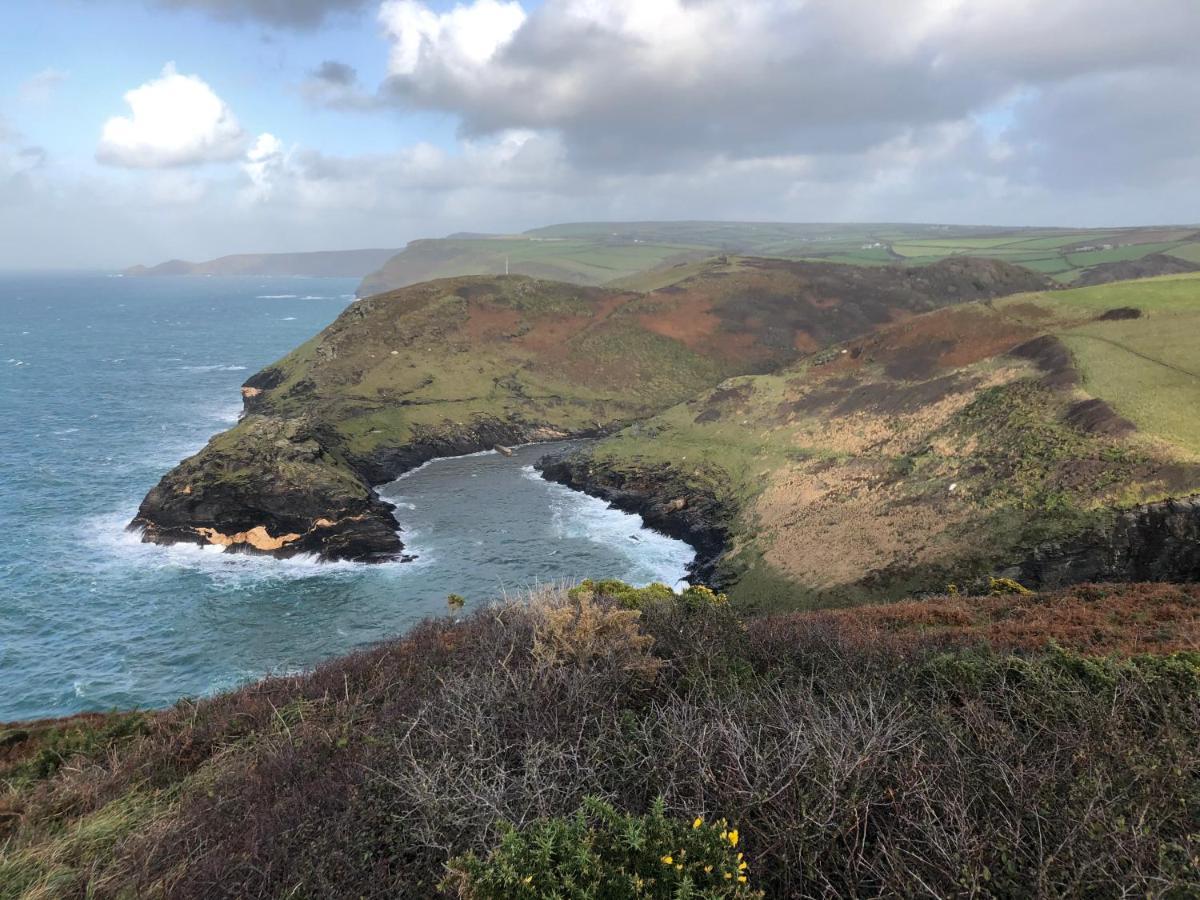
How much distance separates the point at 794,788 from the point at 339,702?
10551mm

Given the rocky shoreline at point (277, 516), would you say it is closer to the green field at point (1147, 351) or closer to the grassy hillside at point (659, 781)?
the grassy hillside at point (659, 781)

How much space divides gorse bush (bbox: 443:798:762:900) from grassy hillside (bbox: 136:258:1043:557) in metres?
41.9

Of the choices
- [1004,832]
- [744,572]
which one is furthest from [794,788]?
[744,572]

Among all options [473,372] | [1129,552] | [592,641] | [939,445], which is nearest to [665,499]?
[939,445]

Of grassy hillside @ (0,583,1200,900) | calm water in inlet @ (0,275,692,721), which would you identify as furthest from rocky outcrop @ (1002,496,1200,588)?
calm water in inlet @ (0,275,692,721)

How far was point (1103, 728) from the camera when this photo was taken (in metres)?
9.11

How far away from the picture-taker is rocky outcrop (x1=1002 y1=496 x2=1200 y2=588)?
25.0 meters

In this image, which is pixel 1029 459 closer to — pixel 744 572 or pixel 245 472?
pixel 744 572

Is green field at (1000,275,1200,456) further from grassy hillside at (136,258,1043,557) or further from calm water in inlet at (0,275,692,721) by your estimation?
grassy hillside at (136,258,1043,557)

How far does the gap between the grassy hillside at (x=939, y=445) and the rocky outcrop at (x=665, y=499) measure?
0.36 metres

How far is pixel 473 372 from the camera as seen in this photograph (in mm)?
84000

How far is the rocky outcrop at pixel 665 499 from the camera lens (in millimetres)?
45219

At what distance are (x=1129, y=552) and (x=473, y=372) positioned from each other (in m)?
70.2

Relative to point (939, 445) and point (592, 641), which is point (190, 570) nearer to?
point (592, 641)
